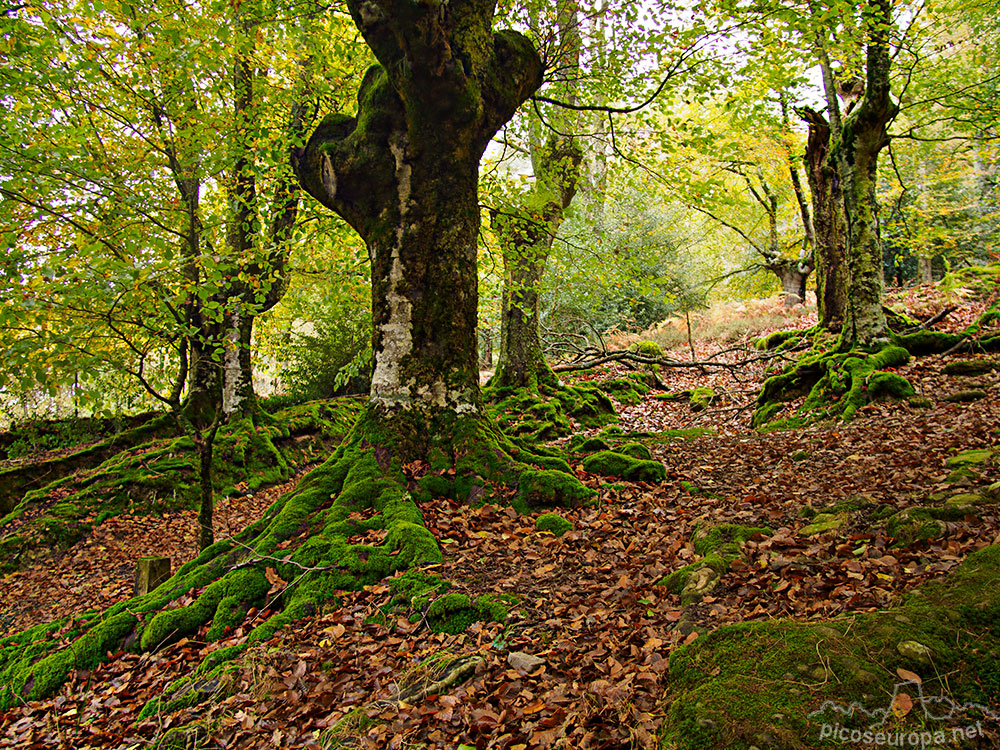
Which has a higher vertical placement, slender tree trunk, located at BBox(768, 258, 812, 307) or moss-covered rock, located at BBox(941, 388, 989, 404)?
slender tree trunk, located at BBox(768, 258, 812, 307)

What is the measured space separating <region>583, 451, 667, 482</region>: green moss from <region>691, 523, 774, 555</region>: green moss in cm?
192

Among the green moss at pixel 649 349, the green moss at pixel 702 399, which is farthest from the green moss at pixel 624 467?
the green moss at pixel 649 349

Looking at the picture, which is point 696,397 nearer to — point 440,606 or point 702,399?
point 702,399

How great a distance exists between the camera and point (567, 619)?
320 centimetres

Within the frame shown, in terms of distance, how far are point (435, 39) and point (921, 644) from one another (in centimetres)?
586

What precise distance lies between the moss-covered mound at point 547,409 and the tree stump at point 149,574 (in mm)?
5719

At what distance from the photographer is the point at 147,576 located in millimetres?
4742

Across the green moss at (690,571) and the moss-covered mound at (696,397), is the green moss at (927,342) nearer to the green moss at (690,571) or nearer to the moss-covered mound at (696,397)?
the moss-covered mound at (696,397)

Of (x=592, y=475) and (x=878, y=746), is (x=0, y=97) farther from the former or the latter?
(x=878, y=746)

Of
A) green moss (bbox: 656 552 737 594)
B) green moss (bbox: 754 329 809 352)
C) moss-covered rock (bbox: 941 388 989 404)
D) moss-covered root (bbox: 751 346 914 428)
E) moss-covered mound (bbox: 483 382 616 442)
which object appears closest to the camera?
green moss (bbox: 656 552 737 594)
